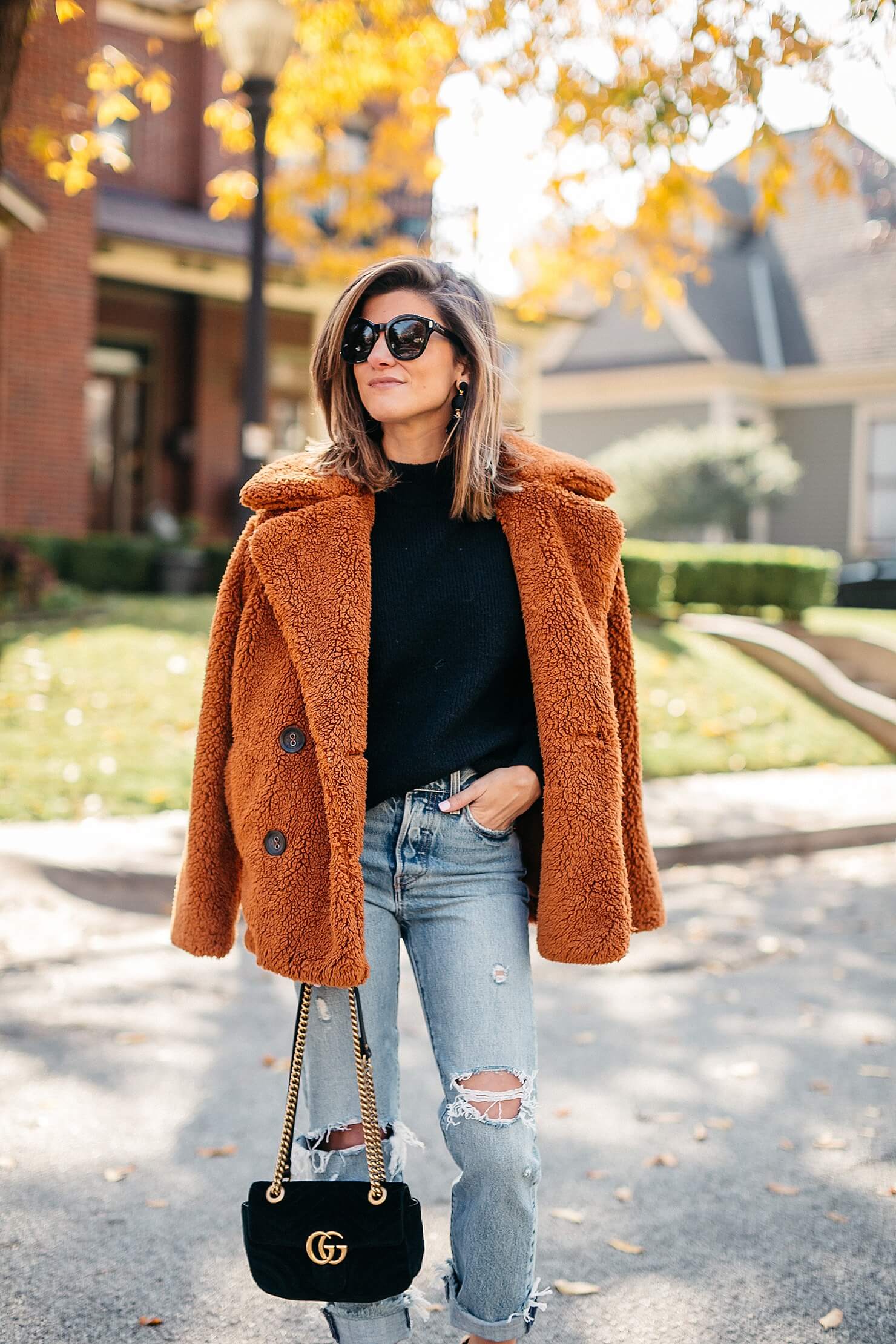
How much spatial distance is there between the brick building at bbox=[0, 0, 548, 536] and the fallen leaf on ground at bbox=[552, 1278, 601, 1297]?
1244 centimetres

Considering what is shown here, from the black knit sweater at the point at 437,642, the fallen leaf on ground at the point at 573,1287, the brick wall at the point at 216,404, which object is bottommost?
the fallen leaf on ground at the point at 573,1287

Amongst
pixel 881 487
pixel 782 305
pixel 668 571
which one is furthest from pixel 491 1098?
pixel 782 305

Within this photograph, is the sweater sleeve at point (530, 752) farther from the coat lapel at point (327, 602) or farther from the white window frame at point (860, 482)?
the white window frame at point (860, 482)

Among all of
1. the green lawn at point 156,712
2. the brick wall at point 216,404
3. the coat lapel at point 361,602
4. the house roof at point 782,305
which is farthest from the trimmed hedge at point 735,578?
the coat lapel at point 361,602

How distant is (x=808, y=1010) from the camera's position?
5.27 meters

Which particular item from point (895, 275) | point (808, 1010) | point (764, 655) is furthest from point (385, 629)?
point (895, 275)

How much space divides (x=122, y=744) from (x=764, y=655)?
21.6 ft

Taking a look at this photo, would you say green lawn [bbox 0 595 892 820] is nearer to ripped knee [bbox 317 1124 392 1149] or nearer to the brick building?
the brick building

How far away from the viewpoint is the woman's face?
259cm

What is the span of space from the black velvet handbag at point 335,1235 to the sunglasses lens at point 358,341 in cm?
136

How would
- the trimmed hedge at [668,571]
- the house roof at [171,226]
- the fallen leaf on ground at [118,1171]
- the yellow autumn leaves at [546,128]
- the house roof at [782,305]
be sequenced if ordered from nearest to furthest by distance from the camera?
1. the fallen leaf on ground at [118,1171]
2. the yellow autumn leaves at [546,128]
3. the trimmed hedge at [668,571]
4. the house roof at [171,226]
5. the house roof at [782,305]

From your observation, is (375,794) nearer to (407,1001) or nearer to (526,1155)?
(526,1155)

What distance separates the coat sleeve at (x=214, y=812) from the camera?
264 cm

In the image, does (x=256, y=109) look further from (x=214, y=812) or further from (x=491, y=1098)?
(x=491, y=1098)
